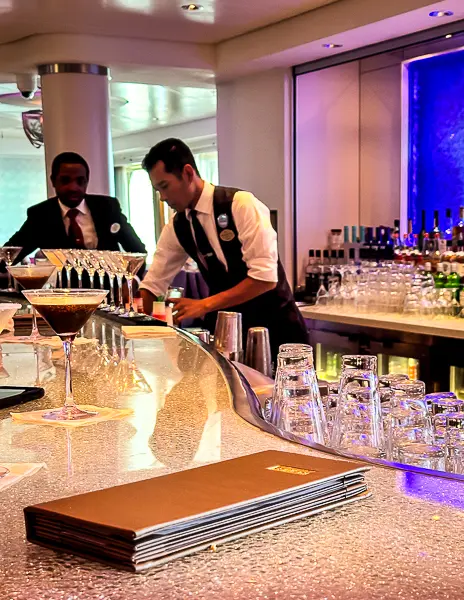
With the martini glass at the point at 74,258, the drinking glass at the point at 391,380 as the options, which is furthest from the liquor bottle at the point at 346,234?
the drinking glass at the point at 391,380

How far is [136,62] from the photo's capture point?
6.08 m

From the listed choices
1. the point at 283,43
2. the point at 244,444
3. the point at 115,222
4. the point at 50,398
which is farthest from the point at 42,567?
the point at 283,43

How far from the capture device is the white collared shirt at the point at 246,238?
3734 millimetres

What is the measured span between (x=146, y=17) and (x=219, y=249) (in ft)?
7.65

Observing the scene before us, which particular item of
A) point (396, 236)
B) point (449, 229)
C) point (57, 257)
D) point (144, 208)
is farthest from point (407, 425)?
point (144, 208)

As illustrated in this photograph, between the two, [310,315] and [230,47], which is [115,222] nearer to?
[310,315]

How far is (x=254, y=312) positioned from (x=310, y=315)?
1202 mm

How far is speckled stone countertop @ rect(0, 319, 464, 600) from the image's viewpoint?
76 centimetres

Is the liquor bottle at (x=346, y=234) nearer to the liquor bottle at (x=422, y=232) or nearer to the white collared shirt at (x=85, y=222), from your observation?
the liquor bottle at (x=422, y=232)

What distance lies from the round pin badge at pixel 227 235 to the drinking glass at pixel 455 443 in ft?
8.36

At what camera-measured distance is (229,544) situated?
0.86m

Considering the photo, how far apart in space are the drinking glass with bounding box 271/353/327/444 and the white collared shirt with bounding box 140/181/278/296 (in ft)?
7.33

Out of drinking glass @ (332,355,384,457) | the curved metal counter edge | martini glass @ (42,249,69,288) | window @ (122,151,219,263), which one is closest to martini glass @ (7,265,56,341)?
martini glass @ (42,249,69,288)

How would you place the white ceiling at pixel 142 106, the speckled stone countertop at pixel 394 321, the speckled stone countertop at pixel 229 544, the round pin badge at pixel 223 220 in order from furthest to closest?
the white ceiling at pixel 142 106
the speckled stone countertop at pixel 394 321
the round pin badge at pixel 223 220
the speckled stone countertop at pixel 229 544
